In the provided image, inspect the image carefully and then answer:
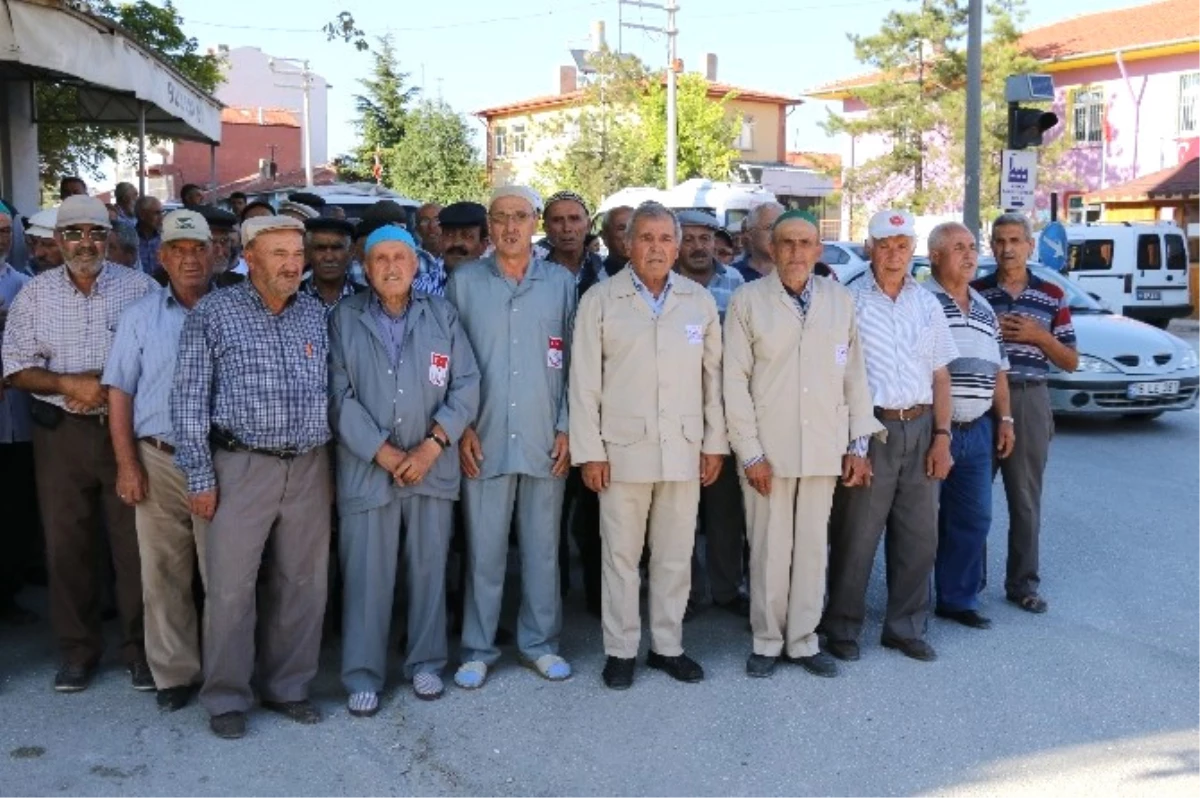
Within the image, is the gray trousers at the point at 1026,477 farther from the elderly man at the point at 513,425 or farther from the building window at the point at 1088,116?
the building window at the point at 1088,116

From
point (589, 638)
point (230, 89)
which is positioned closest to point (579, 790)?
point (589, 638)

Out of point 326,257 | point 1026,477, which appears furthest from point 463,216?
point 1026,477

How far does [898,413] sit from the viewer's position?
509 centimetres

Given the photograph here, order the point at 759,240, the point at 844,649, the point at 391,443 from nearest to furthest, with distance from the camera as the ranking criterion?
the point at 391,443
the point at 844,649
the point at 759,240

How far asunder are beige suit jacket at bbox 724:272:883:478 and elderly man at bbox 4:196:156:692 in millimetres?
2493

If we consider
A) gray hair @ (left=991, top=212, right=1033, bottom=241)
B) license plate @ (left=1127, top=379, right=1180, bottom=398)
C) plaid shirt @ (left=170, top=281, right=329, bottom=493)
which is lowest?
license plate @ (left=1127, top=379, right=1180, bottom=398)

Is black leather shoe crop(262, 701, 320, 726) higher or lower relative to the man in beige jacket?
lower

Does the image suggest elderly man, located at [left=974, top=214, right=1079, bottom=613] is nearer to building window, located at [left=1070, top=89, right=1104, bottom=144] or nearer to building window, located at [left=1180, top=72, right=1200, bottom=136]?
building window, located at [left=1180, top=72, right=1200, bottom=136]

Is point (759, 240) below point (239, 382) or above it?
above

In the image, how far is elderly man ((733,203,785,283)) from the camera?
6.29 m

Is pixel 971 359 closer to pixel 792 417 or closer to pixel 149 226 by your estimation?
pixel 792 417

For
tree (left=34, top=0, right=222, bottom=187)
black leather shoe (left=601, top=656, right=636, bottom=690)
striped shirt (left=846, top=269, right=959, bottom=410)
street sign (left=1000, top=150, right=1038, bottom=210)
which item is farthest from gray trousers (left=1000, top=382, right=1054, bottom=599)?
tree (left=34, top=0, right=222, bottom=187)

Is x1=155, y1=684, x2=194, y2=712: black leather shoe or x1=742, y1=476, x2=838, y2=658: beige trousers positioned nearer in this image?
x1=155, y1=684, x2=194, y2=712: black leather shoe

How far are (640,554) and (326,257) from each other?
1.85m
